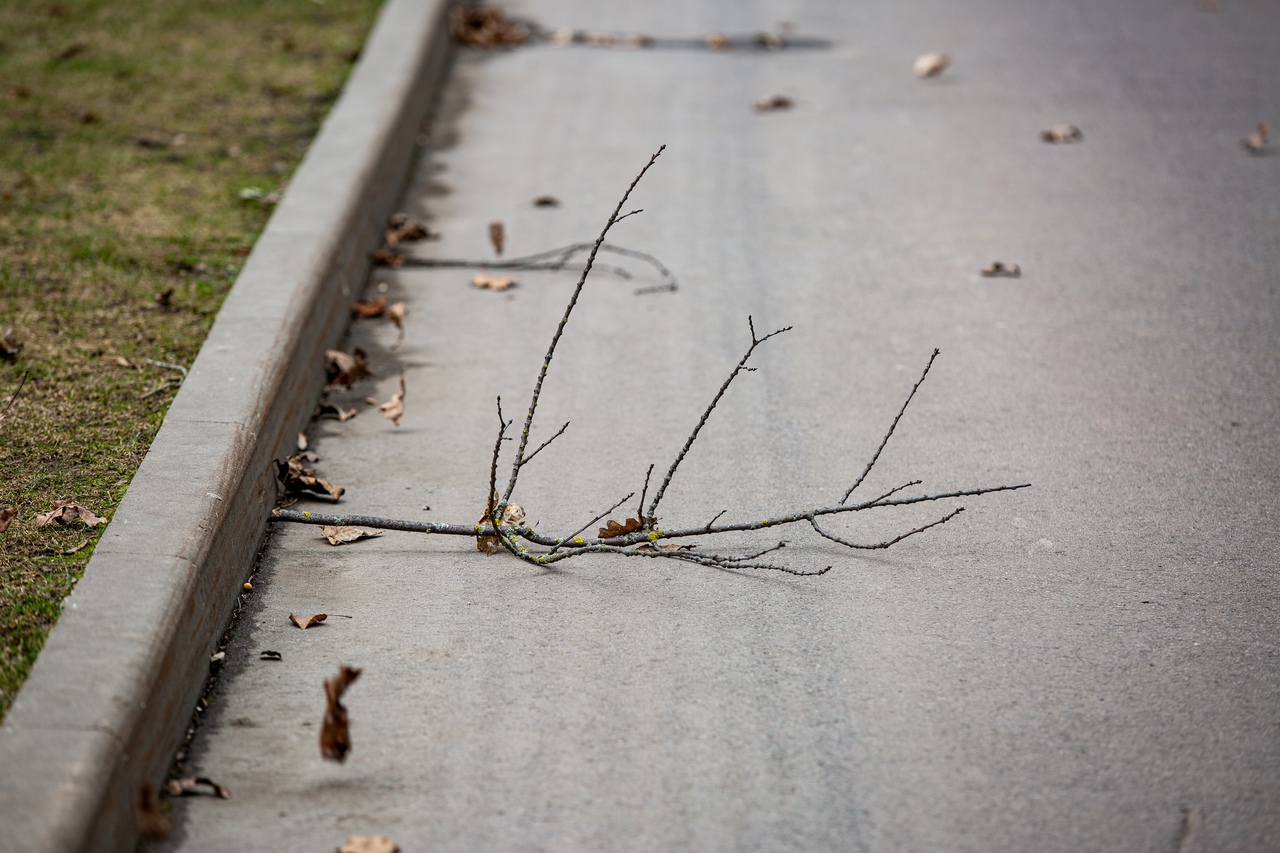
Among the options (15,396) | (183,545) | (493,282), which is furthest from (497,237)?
(183,545)

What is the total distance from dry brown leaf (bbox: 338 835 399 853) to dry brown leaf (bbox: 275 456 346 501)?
4.66 ft

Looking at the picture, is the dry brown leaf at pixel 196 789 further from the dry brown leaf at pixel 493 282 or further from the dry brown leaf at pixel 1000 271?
the dry brown leaf at pixel 1000 271

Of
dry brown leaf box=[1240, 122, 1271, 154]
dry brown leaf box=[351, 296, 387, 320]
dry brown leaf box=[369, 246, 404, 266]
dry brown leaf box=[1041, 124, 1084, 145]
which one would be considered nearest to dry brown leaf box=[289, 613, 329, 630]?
dry brown leaf box=[351, 296, 387, 320]

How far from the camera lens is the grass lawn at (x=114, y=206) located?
3.47 m

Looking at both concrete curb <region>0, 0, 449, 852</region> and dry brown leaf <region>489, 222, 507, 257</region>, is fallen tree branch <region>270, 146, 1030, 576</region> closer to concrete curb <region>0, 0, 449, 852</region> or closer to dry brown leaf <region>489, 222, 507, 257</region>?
concrete curb <region>0, 0, 449, 852</region>

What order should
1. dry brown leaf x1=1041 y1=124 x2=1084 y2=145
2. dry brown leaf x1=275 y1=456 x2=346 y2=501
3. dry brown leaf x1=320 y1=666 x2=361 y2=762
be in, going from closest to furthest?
dry brown leaf x1=320 y1=666 x2=361 y2=762, dry brown leaf x1=275 y1=456 x2=346 y2=501, dry brown leaf x1=1041 y1=124 x2=1084 y2=145

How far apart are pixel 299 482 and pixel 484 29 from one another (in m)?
5.60

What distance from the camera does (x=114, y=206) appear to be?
5219 mm

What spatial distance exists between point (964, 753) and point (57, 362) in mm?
3197

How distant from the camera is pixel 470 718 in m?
2.88

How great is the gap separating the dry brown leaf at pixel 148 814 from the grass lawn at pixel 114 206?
15.9 inches

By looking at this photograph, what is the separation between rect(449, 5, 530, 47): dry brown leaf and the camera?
8.27 metres

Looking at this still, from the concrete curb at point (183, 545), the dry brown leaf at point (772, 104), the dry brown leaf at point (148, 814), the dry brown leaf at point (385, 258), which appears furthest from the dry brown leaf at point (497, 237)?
the dry brown leaf at point (148, 814)

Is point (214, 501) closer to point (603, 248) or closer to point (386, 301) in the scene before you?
point (386, 301)
